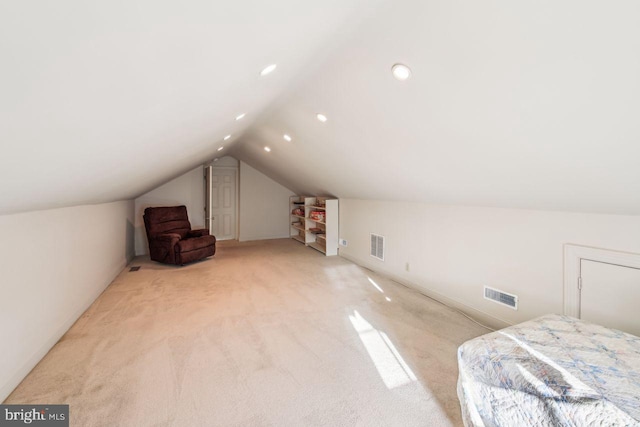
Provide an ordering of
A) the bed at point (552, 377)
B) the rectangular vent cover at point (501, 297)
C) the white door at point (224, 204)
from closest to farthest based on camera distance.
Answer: the bed at point (552, 377), the rectangular vent cover at point (501, 297), the white door at point (224, 204)

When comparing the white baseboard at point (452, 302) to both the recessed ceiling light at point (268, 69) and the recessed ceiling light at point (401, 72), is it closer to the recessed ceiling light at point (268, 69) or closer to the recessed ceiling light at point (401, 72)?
the recessed ceiling light at point (401, 72)

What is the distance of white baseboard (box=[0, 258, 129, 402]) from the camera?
1777mm

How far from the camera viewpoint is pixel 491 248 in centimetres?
281

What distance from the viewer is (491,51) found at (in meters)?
1.36

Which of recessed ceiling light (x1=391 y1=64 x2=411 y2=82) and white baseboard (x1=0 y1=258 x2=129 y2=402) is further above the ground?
recessed ceiling light (x1=391 y1=64 x2=411 y2=82)

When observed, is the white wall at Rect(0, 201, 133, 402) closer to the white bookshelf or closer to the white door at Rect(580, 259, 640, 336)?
the white bookshelf

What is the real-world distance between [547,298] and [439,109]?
1879mm

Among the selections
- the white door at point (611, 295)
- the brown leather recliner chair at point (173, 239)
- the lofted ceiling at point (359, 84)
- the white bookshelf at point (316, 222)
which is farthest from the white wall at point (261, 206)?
the white door at point (611, 295)

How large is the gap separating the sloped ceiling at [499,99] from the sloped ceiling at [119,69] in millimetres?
365

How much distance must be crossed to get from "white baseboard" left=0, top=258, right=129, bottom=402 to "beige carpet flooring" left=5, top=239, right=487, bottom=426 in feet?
0.17

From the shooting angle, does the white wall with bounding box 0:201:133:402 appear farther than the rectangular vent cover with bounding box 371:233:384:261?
No

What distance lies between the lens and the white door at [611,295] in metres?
1.94

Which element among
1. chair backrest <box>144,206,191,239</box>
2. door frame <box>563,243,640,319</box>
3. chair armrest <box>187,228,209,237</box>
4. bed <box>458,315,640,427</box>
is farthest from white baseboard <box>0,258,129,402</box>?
door frame <box>563,243,640,319</box>

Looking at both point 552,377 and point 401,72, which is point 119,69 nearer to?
point 401,72
